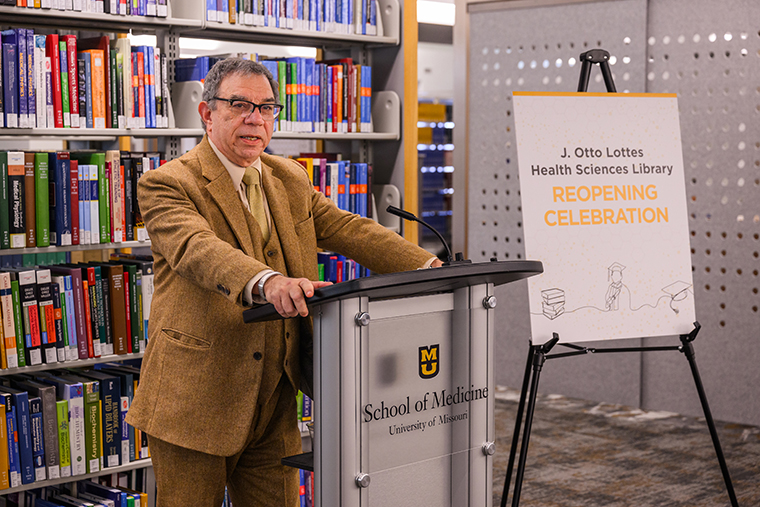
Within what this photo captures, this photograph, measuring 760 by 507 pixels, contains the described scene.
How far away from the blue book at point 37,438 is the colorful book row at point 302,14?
1.49 meters

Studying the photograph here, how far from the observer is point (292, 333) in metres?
2.04

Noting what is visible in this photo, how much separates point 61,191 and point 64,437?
2.74 feet

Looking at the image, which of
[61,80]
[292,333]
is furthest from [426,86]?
[292,333]

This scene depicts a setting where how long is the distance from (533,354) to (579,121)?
0.85 metres

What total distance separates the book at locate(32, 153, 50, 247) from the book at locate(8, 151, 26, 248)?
0.04 metres

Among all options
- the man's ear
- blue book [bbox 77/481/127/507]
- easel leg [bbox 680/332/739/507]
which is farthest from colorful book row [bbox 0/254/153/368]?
easel leg [bbox 680/332/739/507]

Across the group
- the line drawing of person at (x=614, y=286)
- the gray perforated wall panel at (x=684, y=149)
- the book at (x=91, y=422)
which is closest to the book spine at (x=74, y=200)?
the book at (x=91, y=422)

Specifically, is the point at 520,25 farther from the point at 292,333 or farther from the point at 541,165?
the point at 292,333

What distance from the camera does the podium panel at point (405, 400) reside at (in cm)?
165

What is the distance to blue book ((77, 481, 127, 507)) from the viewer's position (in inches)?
120

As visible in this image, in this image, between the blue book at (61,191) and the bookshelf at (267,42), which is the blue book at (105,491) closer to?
the bookshelf at (267,42)

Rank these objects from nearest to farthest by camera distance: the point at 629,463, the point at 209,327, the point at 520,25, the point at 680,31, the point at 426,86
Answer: the point at 209,327 → the point at 629,463 → the point at 680,31 → the point at 520,25 → the point at 426,86

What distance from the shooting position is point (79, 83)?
2930mm

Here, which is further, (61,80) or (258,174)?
(61,80)
